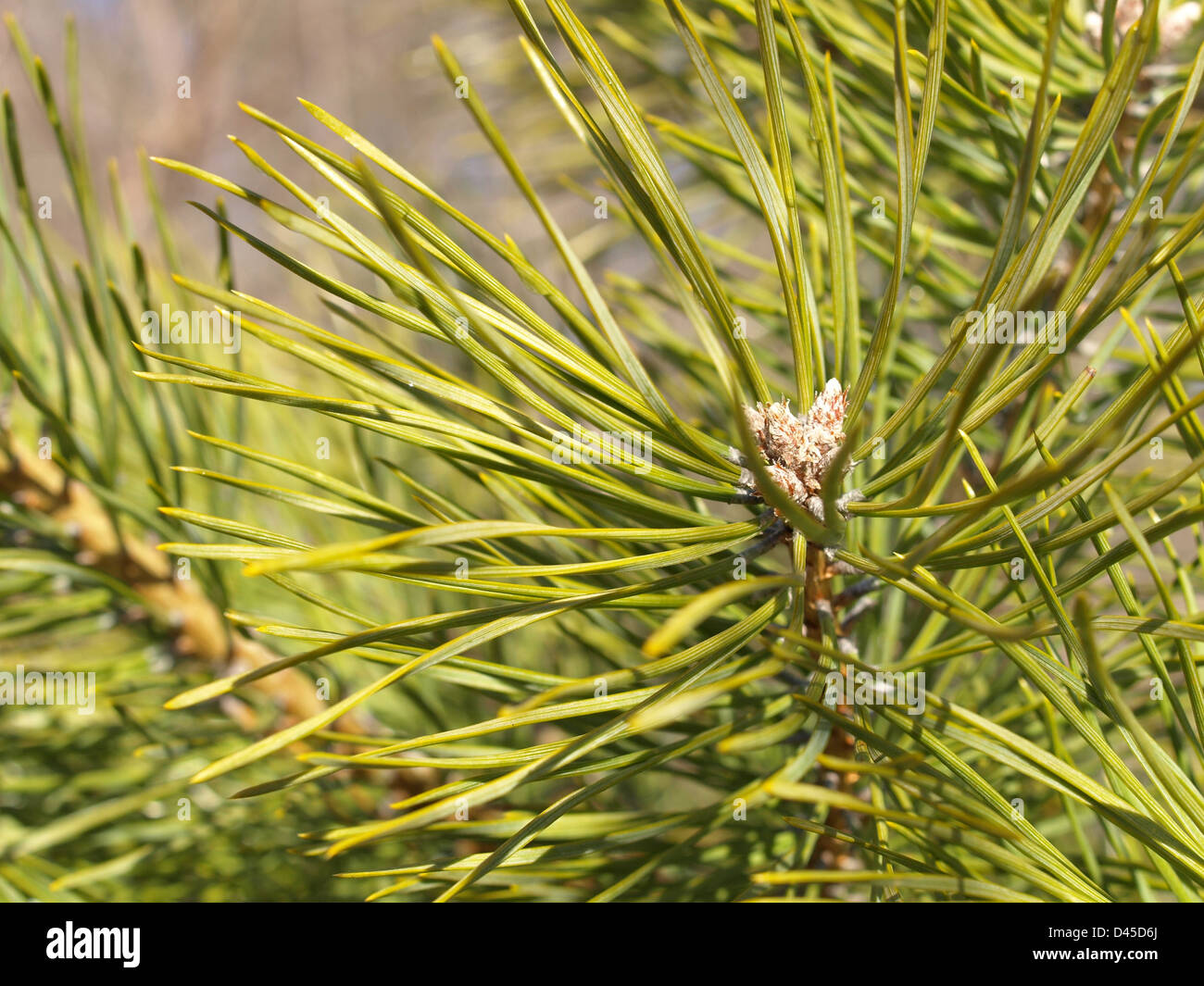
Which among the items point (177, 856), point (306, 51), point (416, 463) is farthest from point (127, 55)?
point (177, 856)

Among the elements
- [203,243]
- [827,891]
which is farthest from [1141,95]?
[203,243]

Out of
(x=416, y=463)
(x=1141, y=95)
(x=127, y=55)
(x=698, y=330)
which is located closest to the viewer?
(x=698, y=330)

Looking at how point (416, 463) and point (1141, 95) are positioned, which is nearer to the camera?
point (1141, 95)

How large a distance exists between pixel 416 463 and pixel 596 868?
1.58ft

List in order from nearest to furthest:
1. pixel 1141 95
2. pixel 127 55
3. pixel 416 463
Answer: pixel 1141 95 → pixel 416 463 → pixel 127 55

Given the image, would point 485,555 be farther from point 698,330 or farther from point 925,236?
point 925,236

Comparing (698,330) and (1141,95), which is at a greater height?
(1141,95)

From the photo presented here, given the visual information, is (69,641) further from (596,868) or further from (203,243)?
(203,243)

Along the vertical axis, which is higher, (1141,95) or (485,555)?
(1141,95)

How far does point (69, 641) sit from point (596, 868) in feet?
1.21

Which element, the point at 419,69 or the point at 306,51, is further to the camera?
the point at 306,51

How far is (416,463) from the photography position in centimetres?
77

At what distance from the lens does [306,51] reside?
3.05 m
